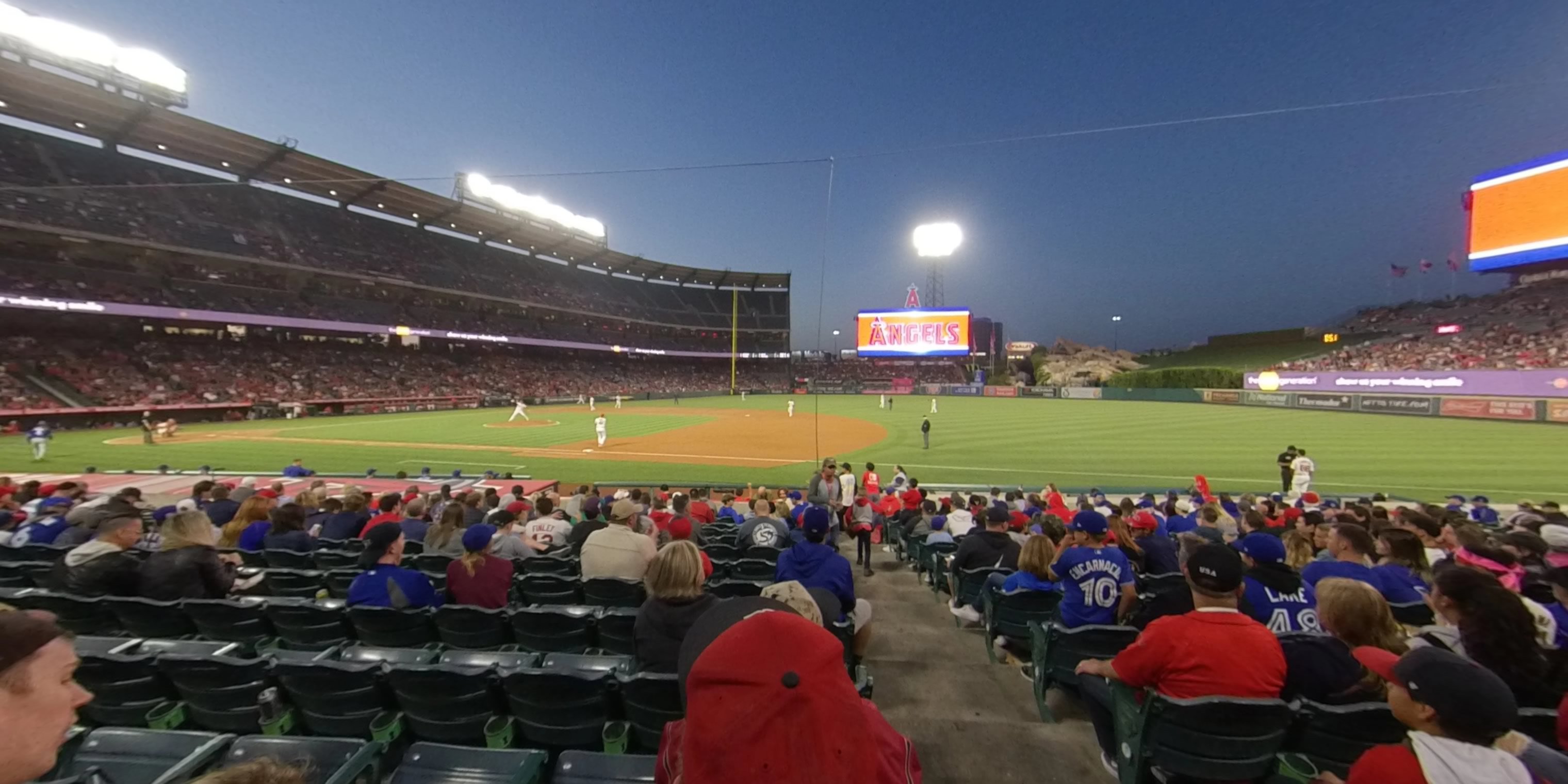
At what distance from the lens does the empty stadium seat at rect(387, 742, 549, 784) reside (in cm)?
265

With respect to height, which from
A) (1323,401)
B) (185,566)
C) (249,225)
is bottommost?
(185,566)

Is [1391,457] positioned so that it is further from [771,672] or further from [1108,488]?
[771,672]

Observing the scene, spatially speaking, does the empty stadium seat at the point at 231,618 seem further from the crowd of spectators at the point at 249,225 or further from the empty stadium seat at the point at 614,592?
the crowd of spectators at the point at 249,225

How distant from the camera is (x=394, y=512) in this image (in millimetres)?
9070

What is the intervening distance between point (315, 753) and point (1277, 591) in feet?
19.2

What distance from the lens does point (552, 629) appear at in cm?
473

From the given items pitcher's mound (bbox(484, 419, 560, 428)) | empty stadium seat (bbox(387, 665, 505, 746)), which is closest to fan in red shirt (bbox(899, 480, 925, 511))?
empty stadium seat (bbox(387, 665, 505, 746))

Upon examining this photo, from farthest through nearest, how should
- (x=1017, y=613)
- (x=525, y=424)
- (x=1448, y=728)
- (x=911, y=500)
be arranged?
(x=525, y=424)
(x=911, y=500)
(x=1017, y=613)
(x=1448, y=728)

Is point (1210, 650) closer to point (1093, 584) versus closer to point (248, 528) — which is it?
point (1093, 584)

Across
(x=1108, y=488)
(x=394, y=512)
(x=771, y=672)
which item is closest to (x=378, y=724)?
(x=771, y=672)

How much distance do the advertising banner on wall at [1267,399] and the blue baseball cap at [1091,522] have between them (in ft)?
179

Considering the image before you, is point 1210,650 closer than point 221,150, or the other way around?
point 1210,650

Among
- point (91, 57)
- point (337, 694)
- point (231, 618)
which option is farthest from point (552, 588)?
point (91, 57)

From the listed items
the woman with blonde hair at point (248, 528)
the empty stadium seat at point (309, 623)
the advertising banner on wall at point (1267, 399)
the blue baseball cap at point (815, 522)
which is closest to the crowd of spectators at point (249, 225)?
the woman with blonde hair at point (248, 528)
